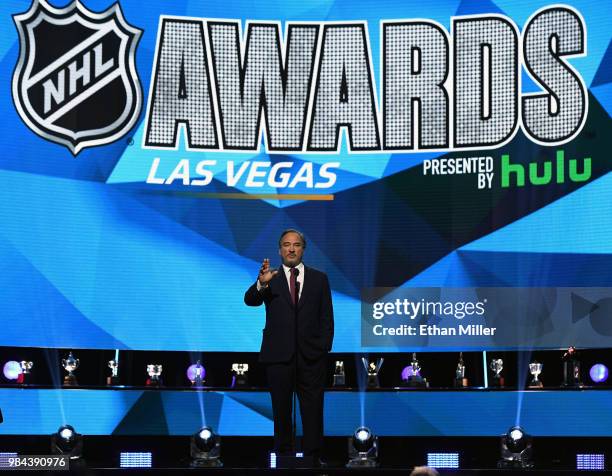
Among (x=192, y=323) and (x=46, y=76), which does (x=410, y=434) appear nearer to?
(x=192, y=323)

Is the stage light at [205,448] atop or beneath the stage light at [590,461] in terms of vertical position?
atop

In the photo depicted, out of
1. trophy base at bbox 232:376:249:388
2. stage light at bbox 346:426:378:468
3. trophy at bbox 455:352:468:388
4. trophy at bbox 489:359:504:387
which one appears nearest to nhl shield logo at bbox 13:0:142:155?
trophy base at bbox 232:376:249:388

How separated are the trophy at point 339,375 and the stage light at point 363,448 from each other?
644 millimetres

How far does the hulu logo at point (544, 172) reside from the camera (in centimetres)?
709

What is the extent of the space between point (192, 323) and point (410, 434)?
1.58 meters

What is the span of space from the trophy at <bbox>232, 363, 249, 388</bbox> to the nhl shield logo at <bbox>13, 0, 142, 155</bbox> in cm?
171

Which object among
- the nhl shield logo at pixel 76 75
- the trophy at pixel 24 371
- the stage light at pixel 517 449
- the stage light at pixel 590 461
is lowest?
the stage light at pixel 590 461

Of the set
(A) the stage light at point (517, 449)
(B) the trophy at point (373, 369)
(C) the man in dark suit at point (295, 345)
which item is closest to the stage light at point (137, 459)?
(B) the trophy at point (373, 369)

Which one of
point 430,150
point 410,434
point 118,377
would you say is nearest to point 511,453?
point 410,434

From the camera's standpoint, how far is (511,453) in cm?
646

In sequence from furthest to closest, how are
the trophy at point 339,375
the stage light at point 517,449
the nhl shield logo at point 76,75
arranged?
the nhl shield logo at point 76,75, the trophy at point 339,375, the stage light at point 517,449

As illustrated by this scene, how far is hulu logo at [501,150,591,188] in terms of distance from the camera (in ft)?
23.3

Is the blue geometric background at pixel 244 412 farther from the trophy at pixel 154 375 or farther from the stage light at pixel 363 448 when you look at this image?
the stage light at pixel 363 448

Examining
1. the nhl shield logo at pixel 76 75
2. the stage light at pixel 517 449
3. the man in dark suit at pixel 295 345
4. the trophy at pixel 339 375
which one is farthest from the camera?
the nhl shield logo at pixel 76 75
